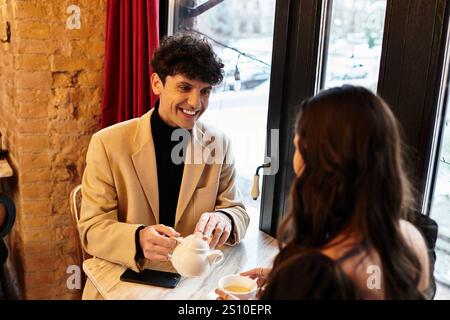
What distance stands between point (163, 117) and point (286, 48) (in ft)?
1.65

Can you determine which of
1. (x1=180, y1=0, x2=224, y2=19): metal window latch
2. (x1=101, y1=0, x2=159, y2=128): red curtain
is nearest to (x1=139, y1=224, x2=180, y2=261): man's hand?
(x1=101, y1=0, x2=159, y2=128): red curtain

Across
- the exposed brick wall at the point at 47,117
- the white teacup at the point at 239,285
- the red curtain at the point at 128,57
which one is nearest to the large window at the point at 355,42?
the white teacup at the point at 239,285

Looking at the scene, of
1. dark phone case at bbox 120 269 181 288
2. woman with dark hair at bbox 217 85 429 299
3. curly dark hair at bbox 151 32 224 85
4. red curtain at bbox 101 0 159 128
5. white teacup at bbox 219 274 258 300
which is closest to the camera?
woman with dark hair at bbox 217 85 429 299

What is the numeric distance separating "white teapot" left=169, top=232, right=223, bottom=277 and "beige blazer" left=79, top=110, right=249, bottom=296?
244 mm

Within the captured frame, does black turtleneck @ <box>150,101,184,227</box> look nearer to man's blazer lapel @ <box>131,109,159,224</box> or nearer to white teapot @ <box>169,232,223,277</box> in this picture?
man's blazer lapel @ <box>131,109,159,224</box>

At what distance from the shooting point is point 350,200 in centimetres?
90

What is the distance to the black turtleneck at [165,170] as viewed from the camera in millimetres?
1647

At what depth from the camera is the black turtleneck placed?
1.65m

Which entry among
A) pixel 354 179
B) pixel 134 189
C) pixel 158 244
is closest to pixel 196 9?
pixel 134 189

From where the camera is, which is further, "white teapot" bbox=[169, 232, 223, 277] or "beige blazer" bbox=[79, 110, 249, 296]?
"beige blazer" bbox=[79, 110, 249, 296]

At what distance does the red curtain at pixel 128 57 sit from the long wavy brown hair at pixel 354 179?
51.5 inches

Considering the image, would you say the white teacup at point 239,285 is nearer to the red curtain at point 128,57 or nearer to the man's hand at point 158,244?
the man's hand at point 158,244
